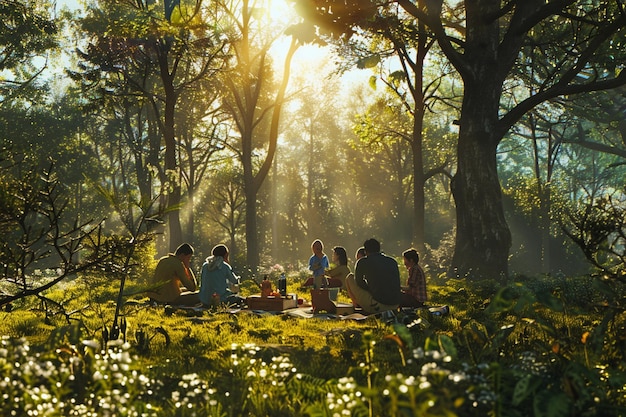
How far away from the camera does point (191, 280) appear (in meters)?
14.5

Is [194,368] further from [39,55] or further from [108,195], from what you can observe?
[39,55]

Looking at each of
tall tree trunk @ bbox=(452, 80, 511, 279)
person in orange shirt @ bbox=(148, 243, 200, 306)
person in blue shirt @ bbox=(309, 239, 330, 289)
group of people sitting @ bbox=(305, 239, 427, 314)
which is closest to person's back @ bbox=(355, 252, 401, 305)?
group of people sitting @ bbox=(305, 239, 427, 314)

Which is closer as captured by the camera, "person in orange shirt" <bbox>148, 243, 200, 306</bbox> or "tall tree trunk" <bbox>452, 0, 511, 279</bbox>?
"person in orange shirt" <bbox>148, 243, 200, 306</bbox>

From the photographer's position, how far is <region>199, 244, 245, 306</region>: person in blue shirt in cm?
1433

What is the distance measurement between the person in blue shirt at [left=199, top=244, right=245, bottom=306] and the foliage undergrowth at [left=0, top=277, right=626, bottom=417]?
1.79 m

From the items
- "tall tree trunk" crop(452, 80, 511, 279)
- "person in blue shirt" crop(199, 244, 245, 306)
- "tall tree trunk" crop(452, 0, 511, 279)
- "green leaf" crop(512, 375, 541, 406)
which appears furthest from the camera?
"tall tree trunk" crop(452, 80, 511, 279)

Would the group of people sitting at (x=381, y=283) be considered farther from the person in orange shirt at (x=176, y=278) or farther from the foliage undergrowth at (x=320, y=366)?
the person in orange shirt at (x=176, y=278)

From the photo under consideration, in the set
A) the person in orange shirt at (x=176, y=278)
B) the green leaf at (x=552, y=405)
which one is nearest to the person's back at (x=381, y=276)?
the person in orange shirt at (x=176, y=278)

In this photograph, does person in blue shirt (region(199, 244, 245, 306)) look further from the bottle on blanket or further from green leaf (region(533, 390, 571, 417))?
green leaf (region(533, 390, 571, 417))

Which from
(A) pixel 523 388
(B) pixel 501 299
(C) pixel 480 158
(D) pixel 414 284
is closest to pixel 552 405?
(A) pixel 523 388

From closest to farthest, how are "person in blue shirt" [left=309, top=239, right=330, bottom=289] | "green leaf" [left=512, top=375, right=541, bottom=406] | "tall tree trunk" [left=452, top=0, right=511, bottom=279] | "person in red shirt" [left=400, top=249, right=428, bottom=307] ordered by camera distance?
"green leaf" [left=512, top=375, right=541, bottom=406] → "person in red shirt" [left=400, top=249, right=428, bottom=307] → "person in blue shirt" [left=309, top=239, right=330, bottom=289] → "tall tree trunk" [left=452, top=0, right=511, bottom=279]

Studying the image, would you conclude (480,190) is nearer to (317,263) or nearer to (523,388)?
(317,263)

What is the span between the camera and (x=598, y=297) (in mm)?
13695

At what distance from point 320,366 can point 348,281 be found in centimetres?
613
